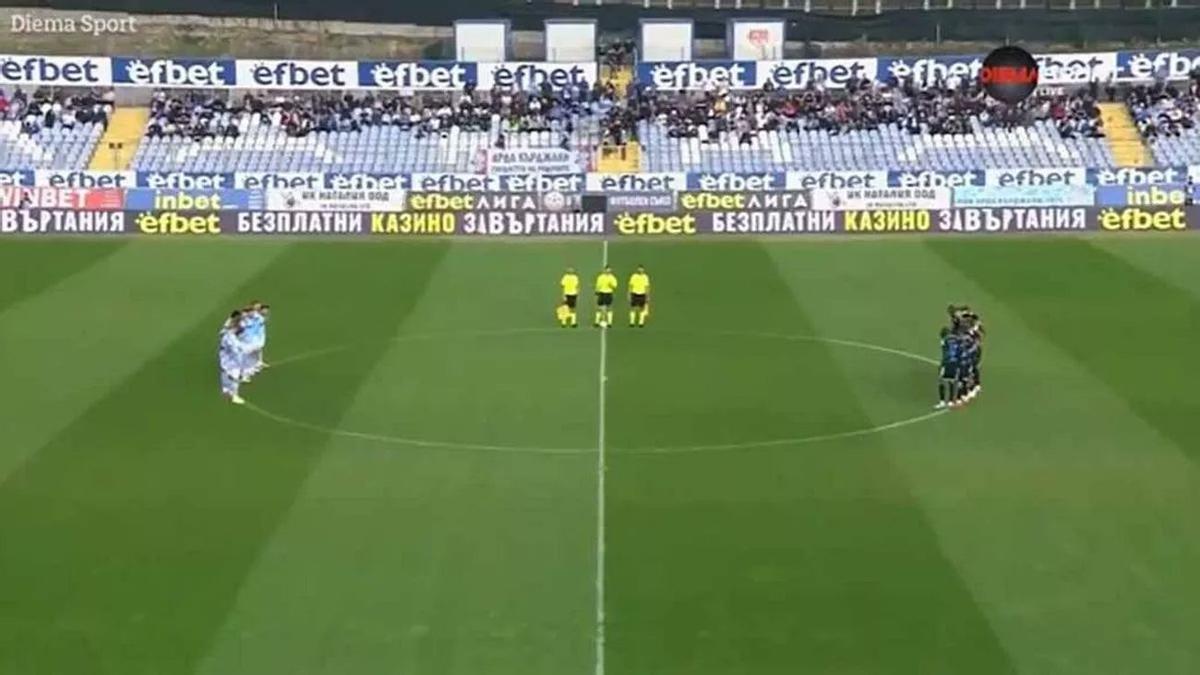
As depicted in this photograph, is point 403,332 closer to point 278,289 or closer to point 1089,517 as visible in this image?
point 278,289

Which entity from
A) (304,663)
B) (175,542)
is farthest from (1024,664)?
(175,542)

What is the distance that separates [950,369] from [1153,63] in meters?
48.2

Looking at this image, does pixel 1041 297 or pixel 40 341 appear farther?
pixel 1041 297

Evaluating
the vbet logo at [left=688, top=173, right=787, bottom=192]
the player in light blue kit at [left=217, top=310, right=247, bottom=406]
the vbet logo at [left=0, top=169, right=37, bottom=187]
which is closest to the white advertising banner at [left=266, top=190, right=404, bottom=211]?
the vbet logo at [left=0, top=169, right=37, bottom=187]

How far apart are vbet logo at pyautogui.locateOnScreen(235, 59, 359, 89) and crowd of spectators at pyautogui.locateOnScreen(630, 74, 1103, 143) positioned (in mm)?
11764

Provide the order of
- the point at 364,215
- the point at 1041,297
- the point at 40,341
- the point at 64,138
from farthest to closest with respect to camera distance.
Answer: the point at 64,138, the point at 364,215, the point at 1041,297, the point at 40,341

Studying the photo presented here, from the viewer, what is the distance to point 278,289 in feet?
136

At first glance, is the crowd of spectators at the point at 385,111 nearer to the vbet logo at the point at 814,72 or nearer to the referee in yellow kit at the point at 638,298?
the vbet logo at the point at 814,72

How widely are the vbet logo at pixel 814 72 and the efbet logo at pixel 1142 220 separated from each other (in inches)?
716

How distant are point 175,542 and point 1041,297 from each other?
988 inches

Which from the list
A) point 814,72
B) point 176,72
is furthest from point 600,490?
point 176,72

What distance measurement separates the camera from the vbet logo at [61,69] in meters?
69.8

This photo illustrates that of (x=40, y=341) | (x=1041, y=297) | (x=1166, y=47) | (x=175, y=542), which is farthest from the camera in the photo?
(x=1166, y=47)

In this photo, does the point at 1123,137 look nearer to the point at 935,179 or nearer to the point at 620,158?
the point at 935,179
